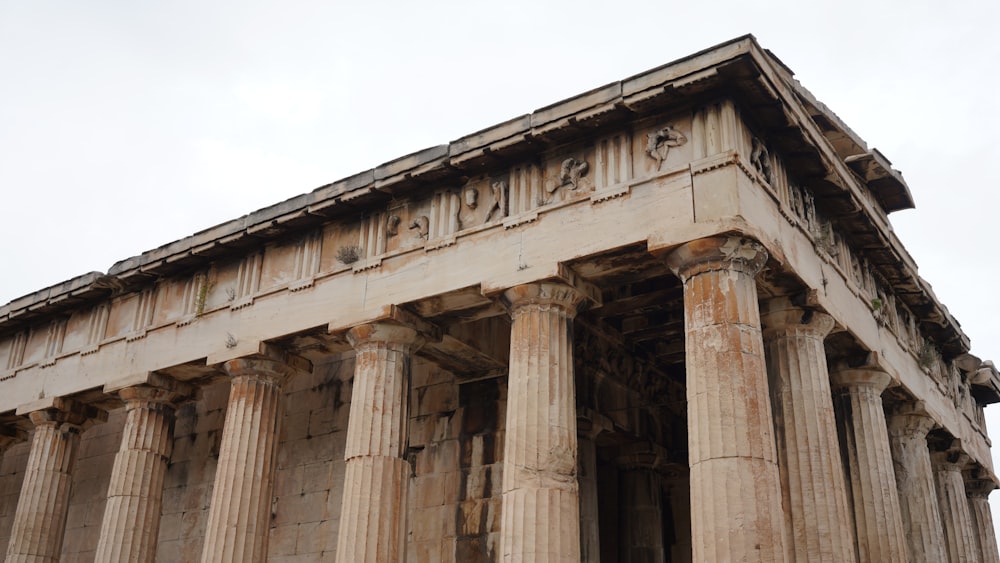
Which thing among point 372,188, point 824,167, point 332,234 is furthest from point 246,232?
point 824,167

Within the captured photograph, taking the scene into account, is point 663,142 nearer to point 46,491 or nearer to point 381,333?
point 381,333

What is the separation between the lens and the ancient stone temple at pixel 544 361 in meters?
13.4

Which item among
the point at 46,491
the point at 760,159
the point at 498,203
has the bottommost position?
the point at 46,491

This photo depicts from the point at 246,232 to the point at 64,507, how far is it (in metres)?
7.88

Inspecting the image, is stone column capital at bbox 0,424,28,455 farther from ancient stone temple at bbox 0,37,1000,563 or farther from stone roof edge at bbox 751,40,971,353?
Answer: stone roof edge at bbox 751,40,971,353

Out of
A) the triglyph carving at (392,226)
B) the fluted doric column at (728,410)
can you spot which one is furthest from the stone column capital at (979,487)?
the triglyph carving at (392,226)

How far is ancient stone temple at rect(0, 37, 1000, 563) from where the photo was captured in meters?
13.4

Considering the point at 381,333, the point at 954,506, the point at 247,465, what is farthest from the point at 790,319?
the point at 954,506

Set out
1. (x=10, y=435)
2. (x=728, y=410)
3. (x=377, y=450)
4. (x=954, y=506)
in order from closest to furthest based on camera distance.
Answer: (x=728, y=410) → (x=377, y=450) → (x=954, y=506) → (x=10, y=435)

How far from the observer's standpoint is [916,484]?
18938 millimetres

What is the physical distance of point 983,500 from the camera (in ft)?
83.0

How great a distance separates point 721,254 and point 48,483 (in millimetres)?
15529

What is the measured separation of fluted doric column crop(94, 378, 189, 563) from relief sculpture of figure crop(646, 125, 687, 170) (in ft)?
35.7

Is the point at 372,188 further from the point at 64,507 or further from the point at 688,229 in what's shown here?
the point at 64,507
